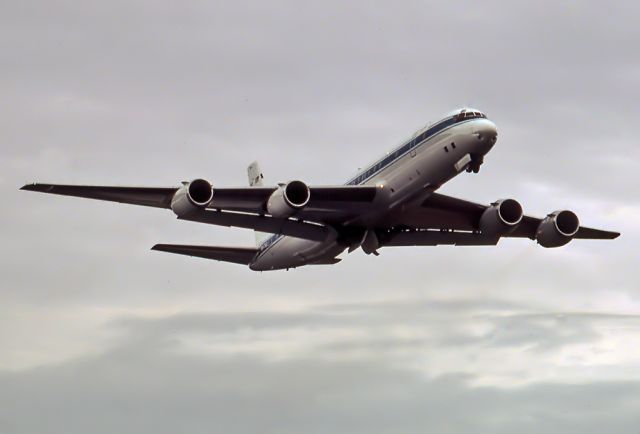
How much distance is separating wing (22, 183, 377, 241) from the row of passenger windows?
154 cm

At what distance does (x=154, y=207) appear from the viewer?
62.6 m

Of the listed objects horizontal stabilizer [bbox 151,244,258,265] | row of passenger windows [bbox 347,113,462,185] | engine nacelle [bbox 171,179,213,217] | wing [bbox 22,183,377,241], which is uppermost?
row of passenger windows [bbox 347,113,462,185]

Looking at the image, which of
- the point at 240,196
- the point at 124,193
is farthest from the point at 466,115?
the point at 124,193

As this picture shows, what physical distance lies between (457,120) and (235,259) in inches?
732

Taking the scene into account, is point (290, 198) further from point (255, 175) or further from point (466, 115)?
point (255, 175)

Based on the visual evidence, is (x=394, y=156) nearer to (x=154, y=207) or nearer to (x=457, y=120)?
(x=457, y=120)

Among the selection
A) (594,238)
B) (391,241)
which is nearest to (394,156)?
(391,241)

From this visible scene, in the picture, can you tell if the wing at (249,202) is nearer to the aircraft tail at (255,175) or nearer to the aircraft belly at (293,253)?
the aircraft belly at (293,253)

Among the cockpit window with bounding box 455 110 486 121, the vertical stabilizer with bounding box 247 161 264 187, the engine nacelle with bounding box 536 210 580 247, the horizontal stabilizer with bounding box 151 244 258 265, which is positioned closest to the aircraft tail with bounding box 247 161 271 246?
the vertical stabilizer with bounding box 247 161 264 187

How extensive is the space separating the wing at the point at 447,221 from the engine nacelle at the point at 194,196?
11.1 meters

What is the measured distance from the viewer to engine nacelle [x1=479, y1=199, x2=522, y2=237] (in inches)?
2635

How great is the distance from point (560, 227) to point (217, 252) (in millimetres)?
19798

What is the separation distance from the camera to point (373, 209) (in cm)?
6275

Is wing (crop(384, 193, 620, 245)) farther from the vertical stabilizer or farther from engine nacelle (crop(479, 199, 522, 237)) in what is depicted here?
the vertical stabilizer
